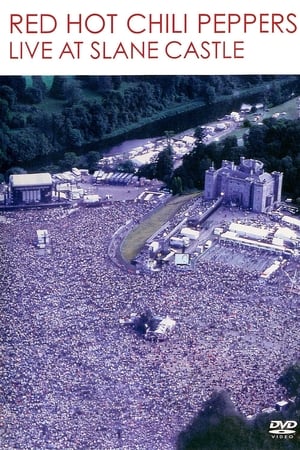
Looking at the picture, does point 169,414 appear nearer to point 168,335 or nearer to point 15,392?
point 168,335

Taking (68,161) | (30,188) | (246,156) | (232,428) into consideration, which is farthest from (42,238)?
(232,428)

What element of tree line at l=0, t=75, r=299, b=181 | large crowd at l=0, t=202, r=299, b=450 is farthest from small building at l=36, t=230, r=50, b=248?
tree line at l=0, t=75, r=299, b=181

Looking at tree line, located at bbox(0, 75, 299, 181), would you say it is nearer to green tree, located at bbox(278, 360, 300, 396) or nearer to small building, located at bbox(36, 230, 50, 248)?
small building, located at bbox(36, 230, 50, 248)

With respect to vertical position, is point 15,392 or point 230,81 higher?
point 230,81

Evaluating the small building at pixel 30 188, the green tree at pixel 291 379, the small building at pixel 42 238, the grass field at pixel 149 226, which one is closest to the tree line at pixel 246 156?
the grass field at pixel 149 226

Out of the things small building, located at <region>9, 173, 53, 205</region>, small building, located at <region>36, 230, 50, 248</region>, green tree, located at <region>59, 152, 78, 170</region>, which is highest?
green tree, located at <region>59, 152, 78, 170</region>

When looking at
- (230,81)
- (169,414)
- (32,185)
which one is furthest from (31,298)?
(230,81)

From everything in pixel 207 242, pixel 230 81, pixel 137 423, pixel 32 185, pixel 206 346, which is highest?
pixel 230 81
